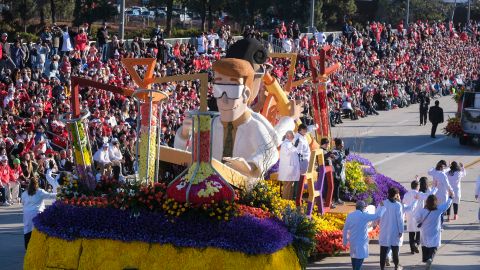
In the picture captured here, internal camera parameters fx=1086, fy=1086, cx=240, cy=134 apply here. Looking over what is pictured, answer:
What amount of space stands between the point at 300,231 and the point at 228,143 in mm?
2487

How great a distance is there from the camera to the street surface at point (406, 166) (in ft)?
61.9

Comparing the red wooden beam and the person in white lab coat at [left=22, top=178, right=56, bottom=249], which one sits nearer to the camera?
the red wooden beam

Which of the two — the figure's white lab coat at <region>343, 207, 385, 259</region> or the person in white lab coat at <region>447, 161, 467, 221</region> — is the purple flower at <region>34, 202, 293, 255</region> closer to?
the figure's white lab coat at <region>343, 207, 385, 259</region>

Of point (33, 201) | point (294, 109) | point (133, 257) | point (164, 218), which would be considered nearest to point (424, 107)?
point (294, 109)

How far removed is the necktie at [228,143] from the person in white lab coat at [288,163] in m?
1.21

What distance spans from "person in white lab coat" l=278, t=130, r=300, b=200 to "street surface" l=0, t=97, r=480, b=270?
1545 mm

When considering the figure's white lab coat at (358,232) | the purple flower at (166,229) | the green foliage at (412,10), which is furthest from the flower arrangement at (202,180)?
the green foliage at (412,10)

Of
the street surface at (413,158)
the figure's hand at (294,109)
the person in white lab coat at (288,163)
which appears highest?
the figure's hand at (294,109)

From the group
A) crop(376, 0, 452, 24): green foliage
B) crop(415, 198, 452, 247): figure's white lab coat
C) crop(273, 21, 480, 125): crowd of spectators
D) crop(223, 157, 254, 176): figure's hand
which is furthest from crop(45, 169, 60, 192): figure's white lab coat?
crop(376, 0, 452, 24): green foliage

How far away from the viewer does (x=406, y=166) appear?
3139cm

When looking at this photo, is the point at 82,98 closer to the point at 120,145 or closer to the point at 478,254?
the point at 120,145

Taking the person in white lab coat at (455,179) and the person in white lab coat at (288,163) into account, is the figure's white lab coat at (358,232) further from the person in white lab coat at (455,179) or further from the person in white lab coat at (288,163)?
the person in white lab coat at (455,179)

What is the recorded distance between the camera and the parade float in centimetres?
1521

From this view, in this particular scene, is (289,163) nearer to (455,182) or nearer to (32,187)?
(32,187)
